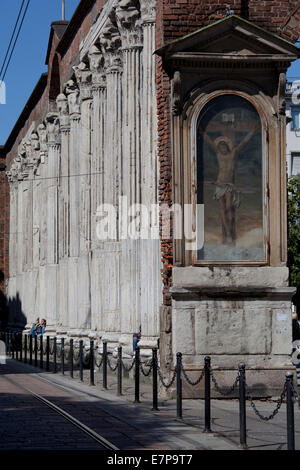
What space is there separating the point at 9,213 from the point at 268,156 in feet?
173

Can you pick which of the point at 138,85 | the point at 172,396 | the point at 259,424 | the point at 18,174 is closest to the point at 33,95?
the point at 18,174

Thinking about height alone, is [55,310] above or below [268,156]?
below

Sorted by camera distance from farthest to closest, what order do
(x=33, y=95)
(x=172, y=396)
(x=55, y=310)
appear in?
(x=33, y=95) → (x=55, y=310) → (x=172, y=396)

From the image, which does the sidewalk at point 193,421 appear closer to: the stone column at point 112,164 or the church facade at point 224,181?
the church facade at point 224,181

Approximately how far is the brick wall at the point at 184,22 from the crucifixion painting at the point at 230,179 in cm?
68

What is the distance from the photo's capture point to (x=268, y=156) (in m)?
18.0

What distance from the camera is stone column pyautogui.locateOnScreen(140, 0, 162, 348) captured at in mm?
22484

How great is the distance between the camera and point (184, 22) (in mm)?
18281

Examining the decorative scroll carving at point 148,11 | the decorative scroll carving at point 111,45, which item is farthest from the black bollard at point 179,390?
the decorative scroll carving at point 111,45

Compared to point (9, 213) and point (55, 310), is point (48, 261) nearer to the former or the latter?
point (55, 310)

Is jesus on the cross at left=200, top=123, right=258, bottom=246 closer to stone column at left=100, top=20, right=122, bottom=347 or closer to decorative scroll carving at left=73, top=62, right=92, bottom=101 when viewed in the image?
stone column at left=100, top=20, right=122, bottom=347

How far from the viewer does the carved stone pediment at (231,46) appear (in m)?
17.7

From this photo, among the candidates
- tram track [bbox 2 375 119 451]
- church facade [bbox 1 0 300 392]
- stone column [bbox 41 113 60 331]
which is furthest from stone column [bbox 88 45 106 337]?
stone column [bbox 41 113 60 331]

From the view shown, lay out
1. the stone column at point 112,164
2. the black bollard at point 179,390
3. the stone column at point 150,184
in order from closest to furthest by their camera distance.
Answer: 1. the black bollard at point 179,390
2. the stone column at point 150,184
3. the stone column at point 112,164
